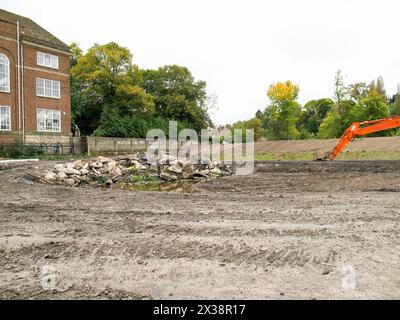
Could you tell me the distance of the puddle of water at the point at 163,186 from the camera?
1472 cm

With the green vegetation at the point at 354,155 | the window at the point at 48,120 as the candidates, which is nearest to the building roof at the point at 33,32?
the window at the point at 48,120

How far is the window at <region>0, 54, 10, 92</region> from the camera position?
33.3m

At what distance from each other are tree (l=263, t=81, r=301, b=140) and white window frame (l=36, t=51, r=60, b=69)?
3203 centimetres

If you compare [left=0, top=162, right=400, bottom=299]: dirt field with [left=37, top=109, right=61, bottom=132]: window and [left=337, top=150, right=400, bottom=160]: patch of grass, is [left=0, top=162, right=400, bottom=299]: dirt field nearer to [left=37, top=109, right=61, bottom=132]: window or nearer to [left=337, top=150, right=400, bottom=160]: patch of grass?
[left=337, top=150, right=400, bottom=160]: patch of grass

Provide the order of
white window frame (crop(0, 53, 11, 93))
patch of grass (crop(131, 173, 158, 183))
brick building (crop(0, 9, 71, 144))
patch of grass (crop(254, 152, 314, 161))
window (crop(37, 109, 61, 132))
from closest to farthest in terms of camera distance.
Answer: patch of grass (crop(131, 173, 158, 183))
patch of grass (crop(254, 152, 314, 161))
white window frame (crop(0, 53, 11, 93))
brick building (crop(0, 9, 71, 144))
window (crop(37, 109, 61, 132))

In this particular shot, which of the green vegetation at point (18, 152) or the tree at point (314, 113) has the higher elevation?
the tree at point (314, 113)

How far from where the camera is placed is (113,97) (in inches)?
1861

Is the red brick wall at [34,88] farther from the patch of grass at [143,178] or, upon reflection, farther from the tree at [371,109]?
the tree at [371,109]

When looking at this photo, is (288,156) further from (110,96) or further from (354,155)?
(110,96)

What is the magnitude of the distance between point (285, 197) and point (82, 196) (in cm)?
636

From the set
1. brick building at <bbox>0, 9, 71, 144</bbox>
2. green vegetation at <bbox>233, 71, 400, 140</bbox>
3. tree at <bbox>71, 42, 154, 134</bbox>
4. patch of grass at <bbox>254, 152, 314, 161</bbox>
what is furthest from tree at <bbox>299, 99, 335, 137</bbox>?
brick building at <bbox>0, 9, 71, 144</bbox>

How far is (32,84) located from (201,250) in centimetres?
3622

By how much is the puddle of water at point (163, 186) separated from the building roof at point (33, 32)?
26793 millimetres
